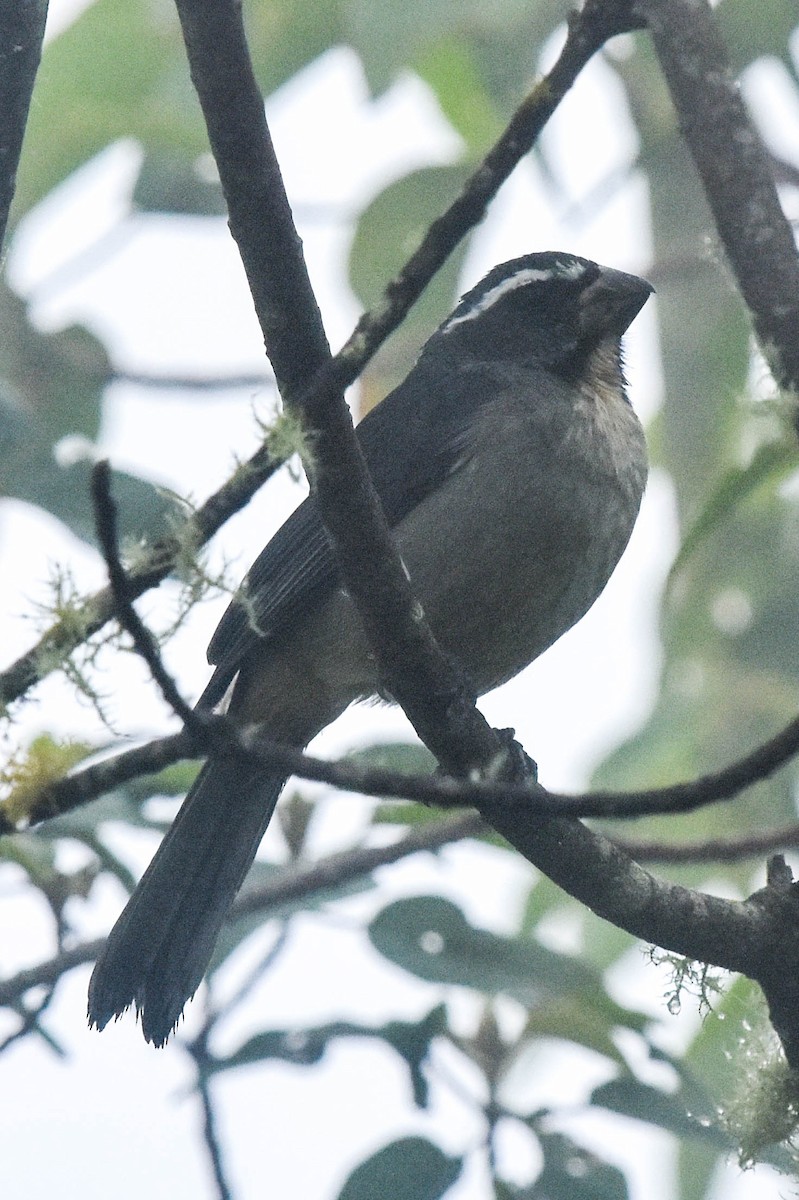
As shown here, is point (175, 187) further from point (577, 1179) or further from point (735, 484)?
point (577, 1179)

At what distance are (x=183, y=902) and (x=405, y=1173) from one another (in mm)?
889

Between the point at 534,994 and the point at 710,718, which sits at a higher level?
the point at 710,718

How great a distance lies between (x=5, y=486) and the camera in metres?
3.85

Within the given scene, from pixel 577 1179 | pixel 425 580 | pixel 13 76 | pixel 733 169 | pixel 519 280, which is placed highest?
pixel 519 280

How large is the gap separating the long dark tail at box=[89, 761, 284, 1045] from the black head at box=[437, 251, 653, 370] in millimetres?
1305

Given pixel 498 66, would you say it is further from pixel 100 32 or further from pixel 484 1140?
pixel 484 1140

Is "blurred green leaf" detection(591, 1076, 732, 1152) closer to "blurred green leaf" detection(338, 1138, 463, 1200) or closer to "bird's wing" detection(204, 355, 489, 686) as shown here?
"blurred green leaf" detection(338, 1138, 463, 1200)

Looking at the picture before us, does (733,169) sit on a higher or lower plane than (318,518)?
higher

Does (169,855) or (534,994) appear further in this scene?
(169,855)

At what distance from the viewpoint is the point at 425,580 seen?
4047mm

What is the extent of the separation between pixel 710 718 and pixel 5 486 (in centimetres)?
224

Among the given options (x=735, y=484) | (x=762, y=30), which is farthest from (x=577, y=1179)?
(x=762, y=30)

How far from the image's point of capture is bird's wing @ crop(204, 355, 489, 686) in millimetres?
4137

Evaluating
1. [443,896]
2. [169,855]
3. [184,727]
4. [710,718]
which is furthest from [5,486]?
[710,718]
